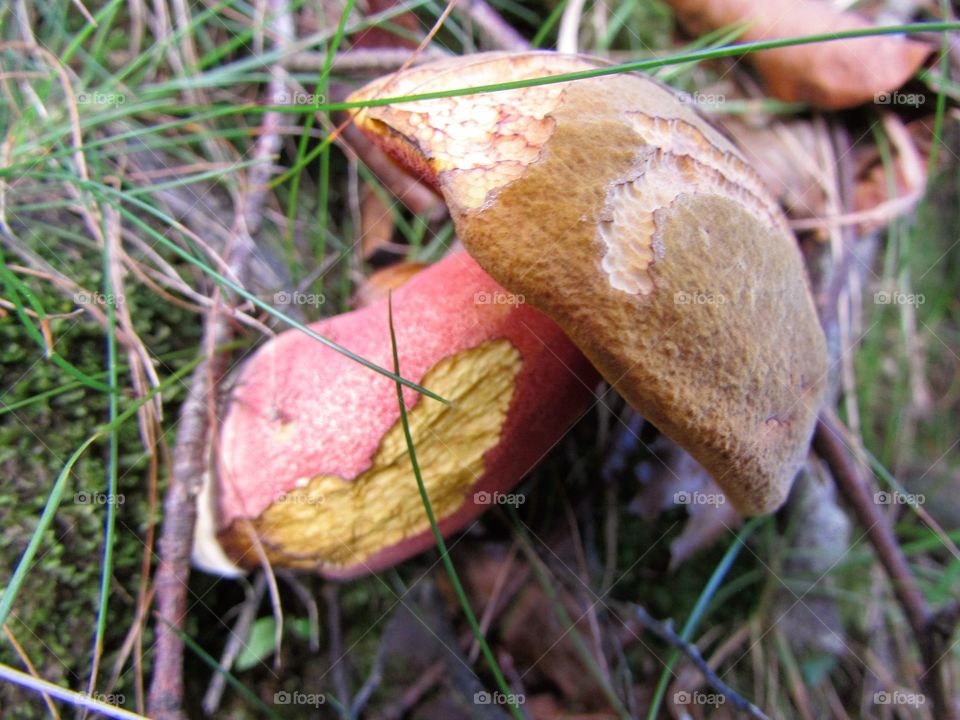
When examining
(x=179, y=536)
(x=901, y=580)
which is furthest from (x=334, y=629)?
(x=901, y=580)

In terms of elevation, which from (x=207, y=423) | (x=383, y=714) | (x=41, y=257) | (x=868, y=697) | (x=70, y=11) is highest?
(x=70, y=11)

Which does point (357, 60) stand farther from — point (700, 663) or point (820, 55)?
point (700, 663)

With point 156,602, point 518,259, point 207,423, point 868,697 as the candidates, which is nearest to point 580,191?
point 518,259

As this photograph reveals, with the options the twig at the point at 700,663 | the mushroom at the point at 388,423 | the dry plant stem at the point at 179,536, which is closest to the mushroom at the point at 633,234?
the mushroom at the point at 388,423

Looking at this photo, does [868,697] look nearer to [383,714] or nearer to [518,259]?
[383,714]

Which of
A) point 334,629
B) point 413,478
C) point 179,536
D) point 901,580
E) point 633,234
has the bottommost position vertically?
point 334,629

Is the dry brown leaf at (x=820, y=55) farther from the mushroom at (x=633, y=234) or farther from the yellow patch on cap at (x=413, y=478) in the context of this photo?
the yellow patch on cap at (x=413, y=478)
